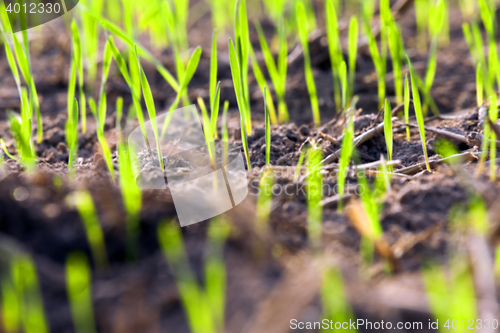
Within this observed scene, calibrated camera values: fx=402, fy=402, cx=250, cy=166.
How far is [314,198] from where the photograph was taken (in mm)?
847

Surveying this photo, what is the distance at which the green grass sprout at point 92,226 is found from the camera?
0.69 metres

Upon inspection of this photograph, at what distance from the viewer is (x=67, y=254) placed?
72 cm

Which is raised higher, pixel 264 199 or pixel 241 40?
pixel 241 40

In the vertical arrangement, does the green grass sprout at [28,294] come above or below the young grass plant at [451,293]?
above

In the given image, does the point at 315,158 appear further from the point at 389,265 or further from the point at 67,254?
the point at 67,254

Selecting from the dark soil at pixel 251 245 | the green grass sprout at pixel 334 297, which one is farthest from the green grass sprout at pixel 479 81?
the green grass sprout at pixel 334 297

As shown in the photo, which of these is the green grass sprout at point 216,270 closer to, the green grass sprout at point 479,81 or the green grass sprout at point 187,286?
the green grass sprout at point 187,286

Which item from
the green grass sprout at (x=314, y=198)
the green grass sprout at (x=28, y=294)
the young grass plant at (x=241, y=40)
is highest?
the young grass plant at (x=241, y=40)

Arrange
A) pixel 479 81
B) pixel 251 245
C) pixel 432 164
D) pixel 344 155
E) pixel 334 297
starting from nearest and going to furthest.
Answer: pixel 334 297
pixel 251 245
pixel 344 155
pixel 432 164
pixel 479 81

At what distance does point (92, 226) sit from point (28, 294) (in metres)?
0.14

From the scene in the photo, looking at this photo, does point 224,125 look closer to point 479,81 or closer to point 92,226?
point 92,226

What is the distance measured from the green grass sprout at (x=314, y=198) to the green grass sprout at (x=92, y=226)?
38cm

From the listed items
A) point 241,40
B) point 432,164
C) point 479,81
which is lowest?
point 432,164

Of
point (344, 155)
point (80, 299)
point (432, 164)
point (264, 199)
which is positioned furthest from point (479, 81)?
point (80, 299)
